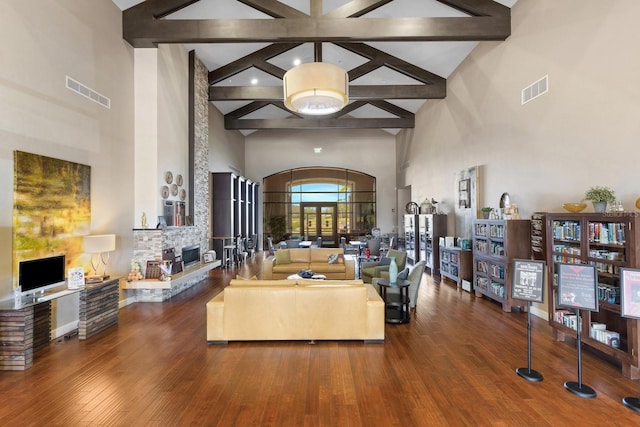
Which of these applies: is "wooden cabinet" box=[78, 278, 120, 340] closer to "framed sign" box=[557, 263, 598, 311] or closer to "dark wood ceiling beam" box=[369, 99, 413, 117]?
"framed sign" box=[557, 263, 598, 311]

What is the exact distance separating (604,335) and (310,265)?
5366mm

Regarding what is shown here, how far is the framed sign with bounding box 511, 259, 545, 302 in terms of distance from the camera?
3.34 metres

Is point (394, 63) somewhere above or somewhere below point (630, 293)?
above

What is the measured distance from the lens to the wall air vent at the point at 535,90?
5.04 meters

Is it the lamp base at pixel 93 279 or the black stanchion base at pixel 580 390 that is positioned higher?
the lamp base at pixel 93 279

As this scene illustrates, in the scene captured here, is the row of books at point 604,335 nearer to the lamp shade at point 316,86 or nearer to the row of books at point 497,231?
the row of books at point 497,231

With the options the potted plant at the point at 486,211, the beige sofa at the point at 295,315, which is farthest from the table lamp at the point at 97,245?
the potted plant at the point at 486,211

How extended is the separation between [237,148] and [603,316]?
41.8ft

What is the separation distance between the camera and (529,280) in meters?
3.39

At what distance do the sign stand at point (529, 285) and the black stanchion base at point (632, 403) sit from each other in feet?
1.97

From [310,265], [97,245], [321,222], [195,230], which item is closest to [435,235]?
[310,265]

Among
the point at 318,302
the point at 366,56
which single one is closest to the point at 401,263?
the point at 318,302

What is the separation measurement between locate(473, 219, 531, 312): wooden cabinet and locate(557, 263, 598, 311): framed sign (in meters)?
1.84

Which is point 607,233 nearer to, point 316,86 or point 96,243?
point 316,86
